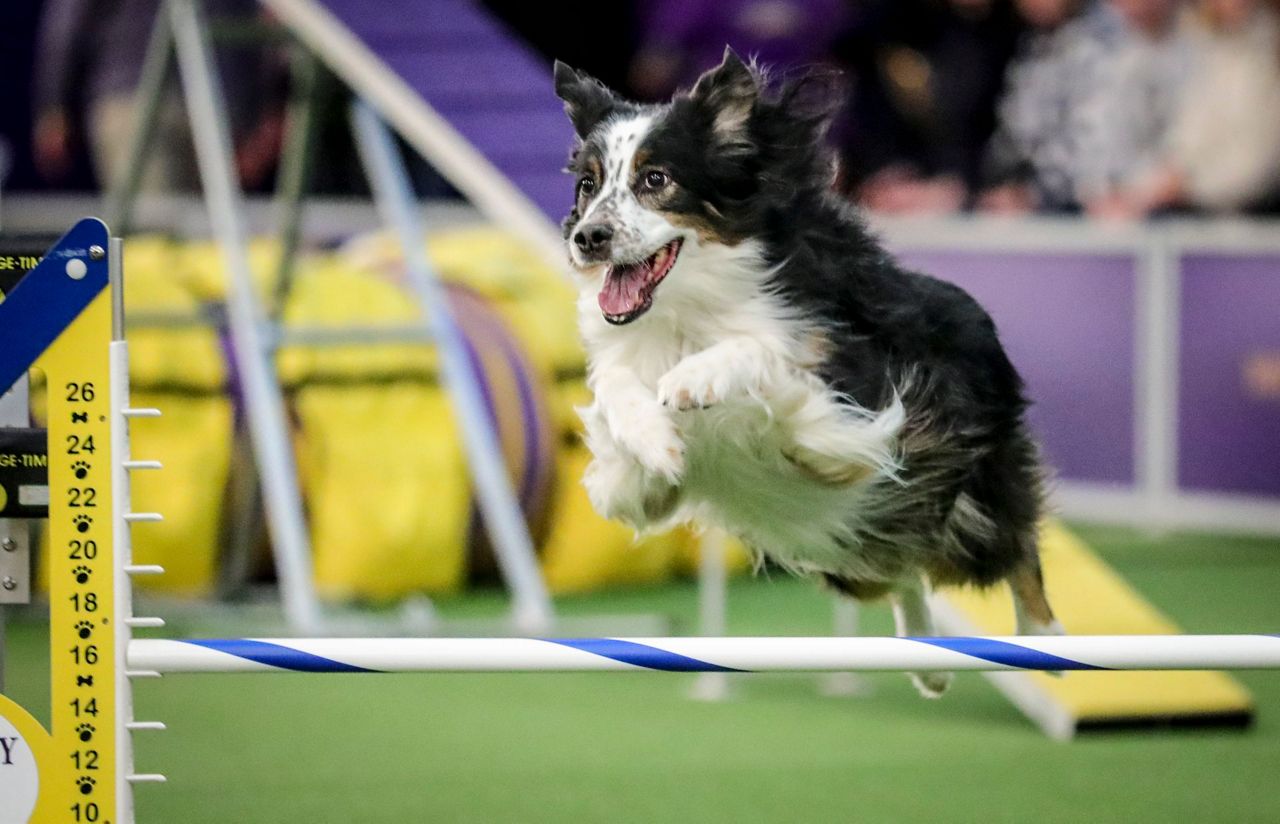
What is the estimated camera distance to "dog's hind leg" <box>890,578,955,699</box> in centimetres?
389

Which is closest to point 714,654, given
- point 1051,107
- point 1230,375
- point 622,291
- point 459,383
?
point 622,291

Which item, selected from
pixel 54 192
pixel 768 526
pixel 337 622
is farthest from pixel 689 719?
pixel 54 192

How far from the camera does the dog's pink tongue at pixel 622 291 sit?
10.7 feet

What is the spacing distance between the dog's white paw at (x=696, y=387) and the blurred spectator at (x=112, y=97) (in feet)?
24.9

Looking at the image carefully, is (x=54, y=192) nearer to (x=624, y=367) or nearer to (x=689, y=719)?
(x=689, y=719)

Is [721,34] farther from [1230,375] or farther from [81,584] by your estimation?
[81,584]

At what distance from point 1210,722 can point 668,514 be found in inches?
102

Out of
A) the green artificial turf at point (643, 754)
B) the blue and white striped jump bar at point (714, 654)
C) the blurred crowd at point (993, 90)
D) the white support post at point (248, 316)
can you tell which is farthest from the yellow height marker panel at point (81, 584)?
the blurred crowd at point (993, 90)

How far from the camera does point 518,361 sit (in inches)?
308

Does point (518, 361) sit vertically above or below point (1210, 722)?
above

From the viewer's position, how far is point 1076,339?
912 cm

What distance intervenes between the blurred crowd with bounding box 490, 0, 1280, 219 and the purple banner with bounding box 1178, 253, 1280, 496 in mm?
367

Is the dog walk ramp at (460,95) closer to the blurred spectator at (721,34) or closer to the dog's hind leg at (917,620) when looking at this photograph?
the dog's hind leg at (917,620)

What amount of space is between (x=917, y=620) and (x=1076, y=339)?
17.5 feet
